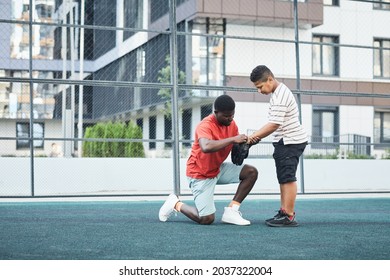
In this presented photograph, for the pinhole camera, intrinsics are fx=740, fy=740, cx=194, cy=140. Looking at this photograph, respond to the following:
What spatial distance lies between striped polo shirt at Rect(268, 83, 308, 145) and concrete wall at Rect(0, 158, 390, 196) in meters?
7.15

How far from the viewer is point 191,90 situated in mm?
18250

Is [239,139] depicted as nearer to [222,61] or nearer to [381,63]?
[222,61]

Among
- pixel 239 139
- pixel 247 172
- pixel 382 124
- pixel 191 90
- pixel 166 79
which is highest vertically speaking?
pixel 166 79

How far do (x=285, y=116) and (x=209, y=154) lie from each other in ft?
2.05

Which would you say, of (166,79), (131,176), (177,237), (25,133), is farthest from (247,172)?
(25,133)

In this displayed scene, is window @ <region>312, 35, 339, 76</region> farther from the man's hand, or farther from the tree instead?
the man's hand

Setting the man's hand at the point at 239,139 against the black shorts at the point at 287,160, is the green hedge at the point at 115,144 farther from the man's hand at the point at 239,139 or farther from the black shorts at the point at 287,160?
the man's hand at the point at 239,139

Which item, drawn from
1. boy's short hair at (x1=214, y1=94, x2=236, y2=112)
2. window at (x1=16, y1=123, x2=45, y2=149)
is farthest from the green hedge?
boy's short hair at (x1=214, y1=94, x2=236, y2=112)

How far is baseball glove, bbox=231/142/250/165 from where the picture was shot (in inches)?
203

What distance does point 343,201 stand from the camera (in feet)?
31.4

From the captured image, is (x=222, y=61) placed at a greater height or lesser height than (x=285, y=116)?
greater

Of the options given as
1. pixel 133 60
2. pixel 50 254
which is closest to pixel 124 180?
pixel 133 60

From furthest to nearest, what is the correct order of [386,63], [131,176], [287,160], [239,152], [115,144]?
[386,63] < [115,144] < [131,176] < [287,160] < [239,152]

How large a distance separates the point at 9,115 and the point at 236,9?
26.7 feet
